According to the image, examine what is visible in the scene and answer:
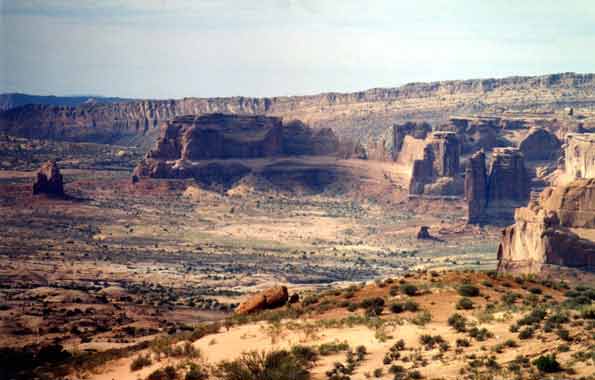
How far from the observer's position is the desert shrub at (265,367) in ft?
84.9

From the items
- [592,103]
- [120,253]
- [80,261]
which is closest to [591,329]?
[80,261]

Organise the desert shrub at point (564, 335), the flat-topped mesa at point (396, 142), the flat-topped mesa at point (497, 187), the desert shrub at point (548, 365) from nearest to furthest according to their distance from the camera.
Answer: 1. the desert shrub at point (548, 365)
2. the desert shrub at point (564, 335)
3. the flat-topped mesa at point (497, 187)
4. the flat-topped mesa at point (396, 142)

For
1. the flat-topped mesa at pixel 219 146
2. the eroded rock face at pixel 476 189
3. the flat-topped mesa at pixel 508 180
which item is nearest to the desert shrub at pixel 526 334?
the eroded rock face at pixel 476 189

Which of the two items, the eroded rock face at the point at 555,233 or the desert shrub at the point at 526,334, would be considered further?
the eroded rock face at the point at 555,233

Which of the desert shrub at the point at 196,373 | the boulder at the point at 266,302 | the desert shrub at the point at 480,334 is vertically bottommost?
the desert shrub at the point at 196,373

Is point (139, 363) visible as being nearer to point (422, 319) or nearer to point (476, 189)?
point (422, 319)

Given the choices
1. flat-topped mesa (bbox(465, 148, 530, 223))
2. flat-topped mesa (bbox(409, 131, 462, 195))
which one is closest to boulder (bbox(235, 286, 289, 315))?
flat-topped mesa (bbox(465, 148, 530, 223))

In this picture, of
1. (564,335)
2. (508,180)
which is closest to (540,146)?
(508,180)

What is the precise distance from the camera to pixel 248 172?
480 feet

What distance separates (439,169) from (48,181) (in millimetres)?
42479

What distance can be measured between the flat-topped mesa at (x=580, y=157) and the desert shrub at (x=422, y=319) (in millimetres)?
84805

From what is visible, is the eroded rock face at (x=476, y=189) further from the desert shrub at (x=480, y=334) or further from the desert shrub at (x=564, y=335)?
the desert shrub at (x=564, y=335)

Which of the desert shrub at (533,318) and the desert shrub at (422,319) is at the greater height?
the desert shrub at (533,318)

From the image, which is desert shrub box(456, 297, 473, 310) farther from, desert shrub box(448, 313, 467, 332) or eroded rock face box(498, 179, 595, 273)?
eroded rock face box(498, 179, 595, 273)
